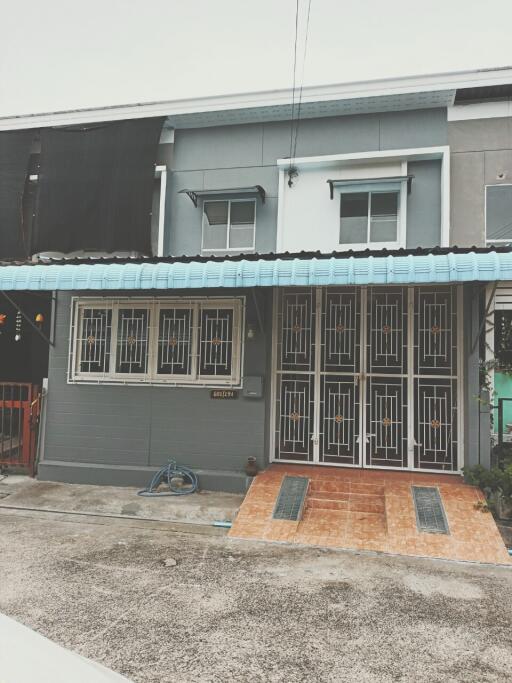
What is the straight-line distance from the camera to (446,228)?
765 cm

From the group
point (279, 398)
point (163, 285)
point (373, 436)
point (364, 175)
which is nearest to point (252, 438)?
point (279, 398)

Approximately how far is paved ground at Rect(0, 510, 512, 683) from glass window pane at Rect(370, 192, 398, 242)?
17.3ft

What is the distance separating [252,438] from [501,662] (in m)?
4.44

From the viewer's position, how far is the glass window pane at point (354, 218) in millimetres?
8133

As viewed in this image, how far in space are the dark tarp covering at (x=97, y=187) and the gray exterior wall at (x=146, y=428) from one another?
1.51 metres

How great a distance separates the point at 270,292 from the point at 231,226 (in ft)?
6.02

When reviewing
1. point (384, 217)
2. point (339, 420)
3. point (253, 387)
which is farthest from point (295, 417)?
point (384, 217)

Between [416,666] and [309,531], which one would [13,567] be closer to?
[309,531]

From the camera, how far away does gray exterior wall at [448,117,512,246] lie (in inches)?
303

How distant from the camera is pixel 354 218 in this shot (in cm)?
820

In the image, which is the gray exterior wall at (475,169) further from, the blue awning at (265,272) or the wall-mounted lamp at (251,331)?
the wall-mounted lamp at (251,331)

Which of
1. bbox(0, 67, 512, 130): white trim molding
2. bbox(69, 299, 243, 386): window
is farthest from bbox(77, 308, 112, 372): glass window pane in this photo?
bbox(0, 67, 512, 130): white trim molding

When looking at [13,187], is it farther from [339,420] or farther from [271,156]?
[339,420]

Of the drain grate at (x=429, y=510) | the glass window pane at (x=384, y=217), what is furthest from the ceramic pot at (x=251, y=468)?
the glass window pane at (x=384, y=217)
